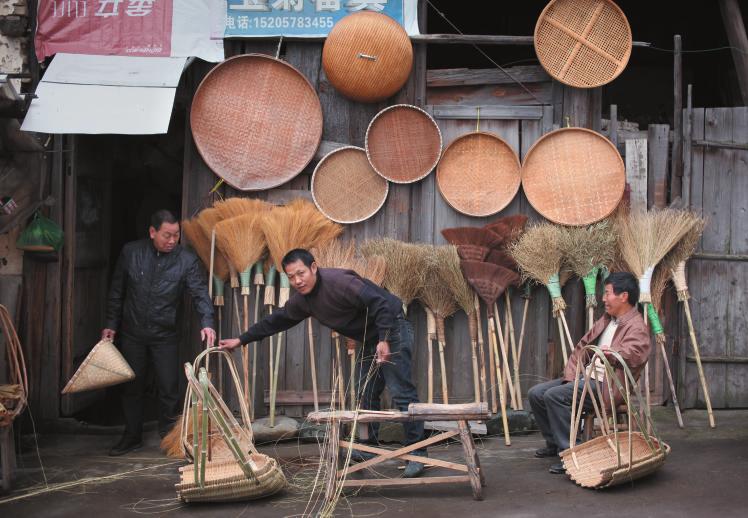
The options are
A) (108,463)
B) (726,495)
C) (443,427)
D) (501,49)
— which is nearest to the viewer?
(726,495)

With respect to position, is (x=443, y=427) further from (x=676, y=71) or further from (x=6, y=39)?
(x=6, y=39)

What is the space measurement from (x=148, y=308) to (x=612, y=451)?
10.3ft

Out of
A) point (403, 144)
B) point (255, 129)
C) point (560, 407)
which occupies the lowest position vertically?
point (560, 407)

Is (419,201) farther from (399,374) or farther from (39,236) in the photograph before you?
(39,236)

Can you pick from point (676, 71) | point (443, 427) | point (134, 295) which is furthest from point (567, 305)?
point (134, 295)

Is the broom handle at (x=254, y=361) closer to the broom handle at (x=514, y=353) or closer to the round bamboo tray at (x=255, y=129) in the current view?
the round bamboo tray at (x=255, y=129)

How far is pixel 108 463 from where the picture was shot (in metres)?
5.94

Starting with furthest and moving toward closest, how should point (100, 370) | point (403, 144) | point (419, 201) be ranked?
1. point (419, 201)
2. point (403, 144)
3. point (100, 370)

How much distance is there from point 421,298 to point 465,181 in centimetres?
91

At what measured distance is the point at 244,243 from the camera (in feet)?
20.8

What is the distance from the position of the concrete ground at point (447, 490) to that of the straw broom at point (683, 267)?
354 mm

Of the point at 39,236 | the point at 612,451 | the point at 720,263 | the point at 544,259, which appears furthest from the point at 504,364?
the point at 39,236

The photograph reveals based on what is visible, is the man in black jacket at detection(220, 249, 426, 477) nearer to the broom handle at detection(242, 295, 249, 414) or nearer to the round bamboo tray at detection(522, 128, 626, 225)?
the broom handle at detection(242, 295, 249, 414)

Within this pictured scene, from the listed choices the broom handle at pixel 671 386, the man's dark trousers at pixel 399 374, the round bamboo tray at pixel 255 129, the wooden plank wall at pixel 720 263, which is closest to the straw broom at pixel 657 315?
the broom handle at pixel 671 386
